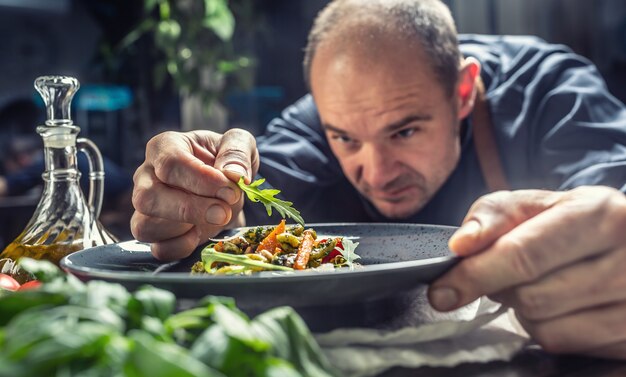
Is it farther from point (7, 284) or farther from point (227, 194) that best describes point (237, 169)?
point (7, 284)

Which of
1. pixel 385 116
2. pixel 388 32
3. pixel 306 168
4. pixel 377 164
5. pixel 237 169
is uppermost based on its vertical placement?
pixel 388 32

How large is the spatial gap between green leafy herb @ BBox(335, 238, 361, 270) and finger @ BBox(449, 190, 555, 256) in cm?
25

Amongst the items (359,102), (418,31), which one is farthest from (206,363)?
(418,31)

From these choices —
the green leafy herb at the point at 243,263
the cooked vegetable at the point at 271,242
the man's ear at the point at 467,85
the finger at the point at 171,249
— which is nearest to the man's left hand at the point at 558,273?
the green leafy herb at the point at 243,263

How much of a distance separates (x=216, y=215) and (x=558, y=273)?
0.51 meters

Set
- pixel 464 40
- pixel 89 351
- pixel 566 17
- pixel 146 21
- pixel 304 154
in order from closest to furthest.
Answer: pixel 89 351 → pixel 304 154 → pixel 464 40 → pixel 146 21 → pixel 566 17

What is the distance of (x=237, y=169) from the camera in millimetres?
1018

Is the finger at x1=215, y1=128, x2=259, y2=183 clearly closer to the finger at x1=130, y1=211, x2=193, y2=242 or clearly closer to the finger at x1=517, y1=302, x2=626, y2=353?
the finger at x1=130, y1=211, x2=193, y2=242

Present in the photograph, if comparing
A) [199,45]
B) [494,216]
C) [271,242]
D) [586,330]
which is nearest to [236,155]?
[271,242]

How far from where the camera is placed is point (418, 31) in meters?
1.81

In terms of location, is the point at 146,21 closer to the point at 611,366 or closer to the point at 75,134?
the point at 75,134

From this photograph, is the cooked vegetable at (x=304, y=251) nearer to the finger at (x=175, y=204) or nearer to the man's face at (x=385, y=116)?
the finger at (x=175, y=204)

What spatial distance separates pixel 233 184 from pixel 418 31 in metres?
1.01

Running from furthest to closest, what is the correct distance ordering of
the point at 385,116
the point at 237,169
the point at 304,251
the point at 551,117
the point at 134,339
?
the point at 551,117, the point at 385,116, the point at 237,169, the point at 304,251, the point at 134,339
